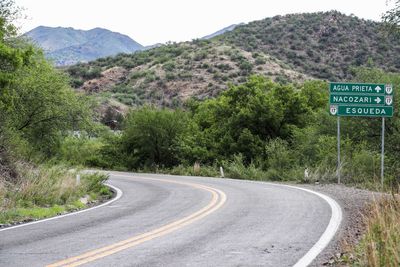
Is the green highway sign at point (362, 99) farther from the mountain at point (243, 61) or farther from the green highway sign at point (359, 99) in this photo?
the mountain at point (243, 61)

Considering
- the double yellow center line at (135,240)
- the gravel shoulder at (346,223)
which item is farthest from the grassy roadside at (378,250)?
the double yellow center line at (135,240)

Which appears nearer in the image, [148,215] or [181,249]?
[181,249]

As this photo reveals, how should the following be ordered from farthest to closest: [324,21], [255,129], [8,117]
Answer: [324,21], [255,129], [8,117]

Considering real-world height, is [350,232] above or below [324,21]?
below

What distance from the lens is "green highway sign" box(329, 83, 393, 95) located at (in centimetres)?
2158

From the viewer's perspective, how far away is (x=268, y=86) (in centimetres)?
3750

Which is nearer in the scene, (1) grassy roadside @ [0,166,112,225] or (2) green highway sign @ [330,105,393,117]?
(1) grassy roadside @ [0,166,112,225]

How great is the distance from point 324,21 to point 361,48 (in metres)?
13.6

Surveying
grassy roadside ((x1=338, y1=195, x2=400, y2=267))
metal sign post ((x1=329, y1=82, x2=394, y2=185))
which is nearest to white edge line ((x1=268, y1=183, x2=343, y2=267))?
grassy roadside ((x1=338, y1=195, x2=400, y2=267))

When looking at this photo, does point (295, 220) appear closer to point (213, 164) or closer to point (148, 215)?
point (148, 215)

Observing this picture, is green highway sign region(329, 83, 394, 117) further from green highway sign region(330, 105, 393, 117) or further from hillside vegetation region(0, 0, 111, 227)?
hillside vegetation region(0, 0, 111, 227)

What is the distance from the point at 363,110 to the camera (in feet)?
71.2

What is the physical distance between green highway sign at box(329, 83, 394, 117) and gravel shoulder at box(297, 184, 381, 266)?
4.09m

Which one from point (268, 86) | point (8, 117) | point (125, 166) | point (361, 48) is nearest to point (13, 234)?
point (8, 117)
